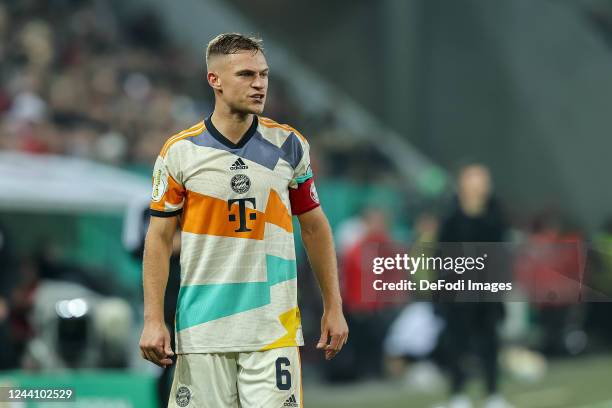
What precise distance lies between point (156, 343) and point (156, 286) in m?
0.24

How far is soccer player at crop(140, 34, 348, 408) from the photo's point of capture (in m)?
4.57

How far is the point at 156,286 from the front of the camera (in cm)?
461

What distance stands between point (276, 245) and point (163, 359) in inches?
24.1

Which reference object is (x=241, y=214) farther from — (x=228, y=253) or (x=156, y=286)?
(x=156, y=286)

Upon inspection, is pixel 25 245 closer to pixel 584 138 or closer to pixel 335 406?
pixel 335 406

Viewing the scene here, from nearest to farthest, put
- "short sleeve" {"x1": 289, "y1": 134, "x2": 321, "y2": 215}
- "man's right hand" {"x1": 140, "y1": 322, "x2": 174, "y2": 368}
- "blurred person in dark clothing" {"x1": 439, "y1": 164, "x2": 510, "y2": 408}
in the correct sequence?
1. "man's right hand" {"x1": 140, "y1": 322, "x2": 174, "y2": 368}
2. "short sleeve" {"x1": 289, "y1": 134, "x2": 321, "y2": 215}
3. "blurred person in dark clothing" {"x1": 439, "y1": 164, "x2": 510, "y2": 408}

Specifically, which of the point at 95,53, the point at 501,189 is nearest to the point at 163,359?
the point at 95,53

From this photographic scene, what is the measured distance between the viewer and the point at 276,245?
4652mm

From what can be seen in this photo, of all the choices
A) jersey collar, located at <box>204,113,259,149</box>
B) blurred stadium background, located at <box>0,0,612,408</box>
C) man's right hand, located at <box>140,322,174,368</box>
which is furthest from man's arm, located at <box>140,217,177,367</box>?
blurred stadium background, located at <box>0,0,612,408</box>

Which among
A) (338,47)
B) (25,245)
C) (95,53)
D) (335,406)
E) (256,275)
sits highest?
(338,47)

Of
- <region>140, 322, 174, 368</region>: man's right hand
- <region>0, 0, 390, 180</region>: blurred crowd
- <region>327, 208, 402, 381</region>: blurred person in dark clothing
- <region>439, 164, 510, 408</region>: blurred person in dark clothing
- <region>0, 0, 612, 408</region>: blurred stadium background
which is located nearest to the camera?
<region>140, 322, 174, 368</region>: man's right hand

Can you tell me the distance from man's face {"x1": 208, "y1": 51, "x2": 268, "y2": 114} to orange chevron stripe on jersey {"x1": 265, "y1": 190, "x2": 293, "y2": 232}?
1.11 feet

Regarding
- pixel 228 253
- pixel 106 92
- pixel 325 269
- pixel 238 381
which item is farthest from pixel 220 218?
pixel 106 92

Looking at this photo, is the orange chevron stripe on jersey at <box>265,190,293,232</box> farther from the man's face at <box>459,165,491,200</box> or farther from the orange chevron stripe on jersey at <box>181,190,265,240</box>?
the man's face at <box>459,165,491,200</box>
